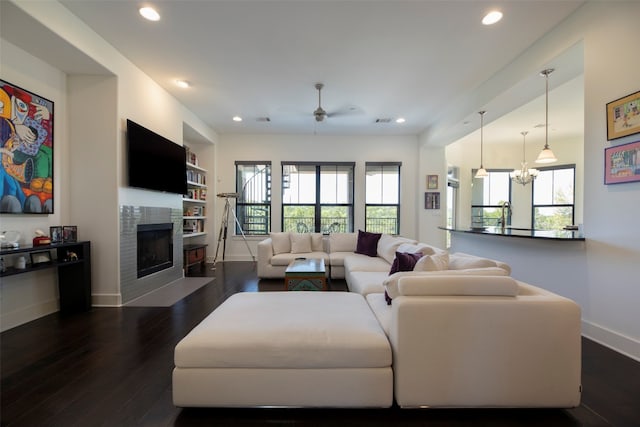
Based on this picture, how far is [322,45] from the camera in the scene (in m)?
2.94

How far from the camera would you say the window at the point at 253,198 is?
641 cm

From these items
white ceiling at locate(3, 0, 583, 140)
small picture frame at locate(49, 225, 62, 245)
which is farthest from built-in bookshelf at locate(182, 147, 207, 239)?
small picture frame at locate(49, 225, 62, 245)

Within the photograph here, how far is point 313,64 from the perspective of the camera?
3.30 m

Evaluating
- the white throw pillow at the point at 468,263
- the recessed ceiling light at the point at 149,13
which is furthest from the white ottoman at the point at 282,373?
the recessed ceiling light at the point at 149,13

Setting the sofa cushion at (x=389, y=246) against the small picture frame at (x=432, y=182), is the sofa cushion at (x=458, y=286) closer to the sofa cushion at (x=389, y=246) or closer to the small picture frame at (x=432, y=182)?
the sofa cushion at (x=389, y=246)

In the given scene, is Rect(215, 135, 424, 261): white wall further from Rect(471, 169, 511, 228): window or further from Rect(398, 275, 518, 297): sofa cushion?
Rect(398, 275, 518, 297): sofa cushion

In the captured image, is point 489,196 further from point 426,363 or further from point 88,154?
point 88,154

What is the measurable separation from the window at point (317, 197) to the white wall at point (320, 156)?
16 cm

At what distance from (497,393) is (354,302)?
99 centimetres

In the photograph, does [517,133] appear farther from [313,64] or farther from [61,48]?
[61,48]

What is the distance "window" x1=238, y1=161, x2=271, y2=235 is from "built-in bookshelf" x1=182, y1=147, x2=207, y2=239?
0.75 meters

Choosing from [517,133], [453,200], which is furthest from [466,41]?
[453,200]

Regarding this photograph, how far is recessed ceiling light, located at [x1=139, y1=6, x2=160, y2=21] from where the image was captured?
7.98ft

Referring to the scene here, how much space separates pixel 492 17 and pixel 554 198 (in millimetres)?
6571
